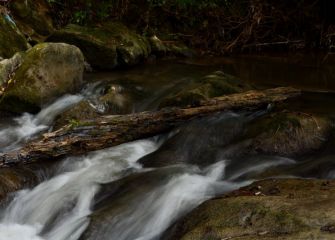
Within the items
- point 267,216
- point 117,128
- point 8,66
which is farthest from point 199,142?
point 8,66

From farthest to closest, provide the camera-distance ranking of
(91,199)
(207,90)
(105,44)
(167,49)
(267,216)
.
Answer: (167,49), (105,44), (207,90), (91,199), (267,216)

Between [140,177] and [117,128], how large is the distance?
89cm

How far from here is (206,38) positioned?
12.5m

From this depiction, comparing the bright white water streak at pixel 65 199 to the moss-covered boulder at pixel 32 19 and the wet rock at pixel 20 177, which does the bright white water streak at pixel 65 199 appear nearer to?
the wet rock at pixel 20 177

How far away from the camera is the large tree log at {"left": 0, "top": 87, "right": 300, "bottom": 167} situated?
19.3ft

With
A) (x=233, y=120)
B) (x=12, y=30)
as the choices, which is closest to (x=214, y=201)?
(x=233, y=120)

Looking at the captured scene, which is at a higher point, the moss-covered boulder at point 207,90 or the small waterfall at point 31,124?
the moss-covered boulder at point 207,90

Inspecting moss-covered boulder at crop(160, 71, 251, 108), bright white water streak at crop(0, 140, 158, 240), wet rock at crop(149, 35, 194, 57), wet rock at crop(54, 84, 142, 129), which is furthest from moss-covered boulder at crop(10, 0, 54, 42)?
bright white water streak at crop(0, 140, 158, 240)

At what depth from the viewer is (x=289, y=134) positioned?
19.7 feet

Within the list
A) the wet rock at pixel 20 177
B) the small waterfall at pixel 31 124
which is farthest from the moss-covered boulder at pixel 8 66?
the wet rock at pixel 20 177

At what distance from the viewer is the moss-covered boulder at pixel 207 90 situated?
712 centimetres

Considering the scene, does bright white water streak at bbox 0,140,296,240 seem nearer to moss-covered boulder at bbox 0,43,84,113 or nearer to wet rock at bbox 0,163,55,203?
wet rock at bbox 0,163,55,203

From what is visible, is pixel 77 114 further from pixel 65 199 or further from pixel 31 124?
pixel 65 199

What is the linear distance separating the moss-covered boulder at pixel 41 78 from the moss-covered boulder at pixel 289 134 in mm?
3311
